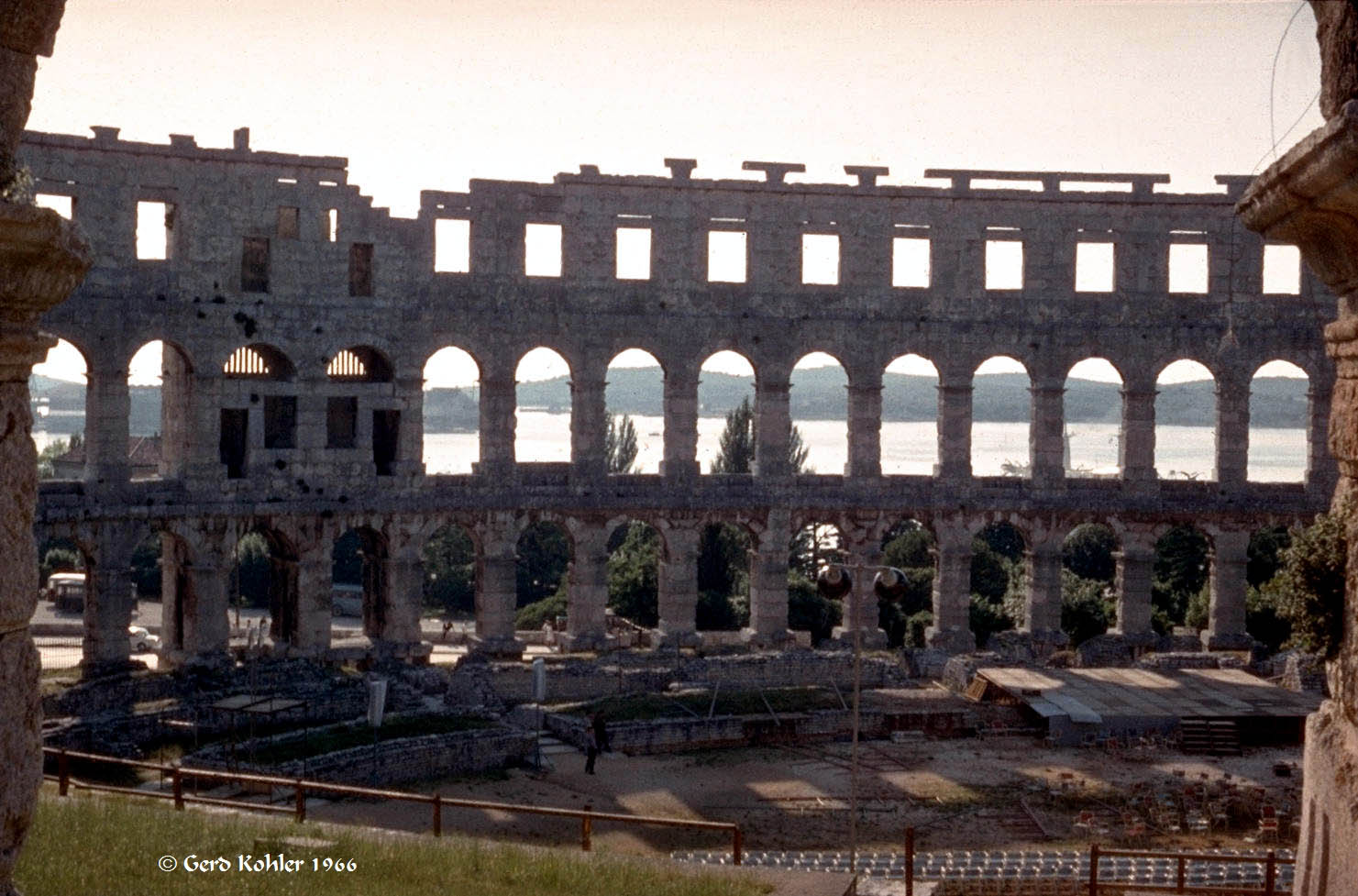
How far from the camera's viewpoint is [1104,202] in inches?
1499

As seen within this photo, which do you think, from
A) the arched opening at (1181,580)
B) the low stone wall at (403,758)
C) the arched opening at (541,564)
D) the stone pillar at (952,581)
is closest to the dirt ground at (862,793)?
the low stone wall at (403,758)

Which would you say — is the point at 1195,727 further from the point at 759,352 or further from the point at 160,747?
the point at 160,747

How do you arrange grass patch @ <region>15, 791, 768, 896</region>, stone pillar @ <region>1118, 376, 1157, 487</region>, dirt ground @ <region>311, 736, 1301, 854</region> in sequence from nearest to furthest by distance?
grass patch @ <region>15, 791, 768, 896</region>
dirt ground @ <region>311, 736, 1301, 854</region>
stone pillar @ <region>1118, 376, 1157, 487</region>

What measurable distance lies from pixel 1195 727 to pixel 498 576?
13934 millimetres

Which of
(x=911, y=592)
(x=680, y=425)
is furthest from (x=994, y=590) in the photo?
(x=680, y=425)

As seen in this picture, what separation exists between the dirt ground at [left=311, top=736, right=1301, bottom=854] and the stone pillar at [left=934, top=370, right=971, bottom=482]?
862 centimetres

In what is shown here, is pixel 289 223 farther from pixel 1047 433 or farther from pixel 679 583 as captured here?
pixel 1047 433

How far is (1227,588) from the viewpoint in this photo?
37688 mm

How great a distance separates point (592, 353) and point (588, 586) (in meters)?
4.85

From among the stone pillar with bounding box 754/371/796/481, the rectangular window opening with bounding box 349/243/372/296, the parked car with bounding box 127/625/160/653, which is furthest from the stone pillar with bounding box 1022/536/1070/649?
the parked car with bounding box 127/625/160/653

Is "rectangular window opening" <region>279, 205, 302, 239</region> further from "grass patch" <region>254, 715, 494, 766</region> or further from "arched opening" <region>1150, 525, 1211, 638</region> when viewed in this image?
"arched opening" <region>1150, 525, 1211, 638</region>

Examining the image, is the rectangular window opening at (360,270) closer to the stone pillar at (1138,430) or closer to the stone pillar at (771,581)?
the stone pillar at (771,581)

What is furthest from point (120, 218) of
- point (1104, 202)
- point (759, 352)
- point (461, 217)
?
point (1104, 202)

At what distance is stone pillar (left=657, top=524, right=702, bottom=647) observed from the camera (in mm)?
36344
